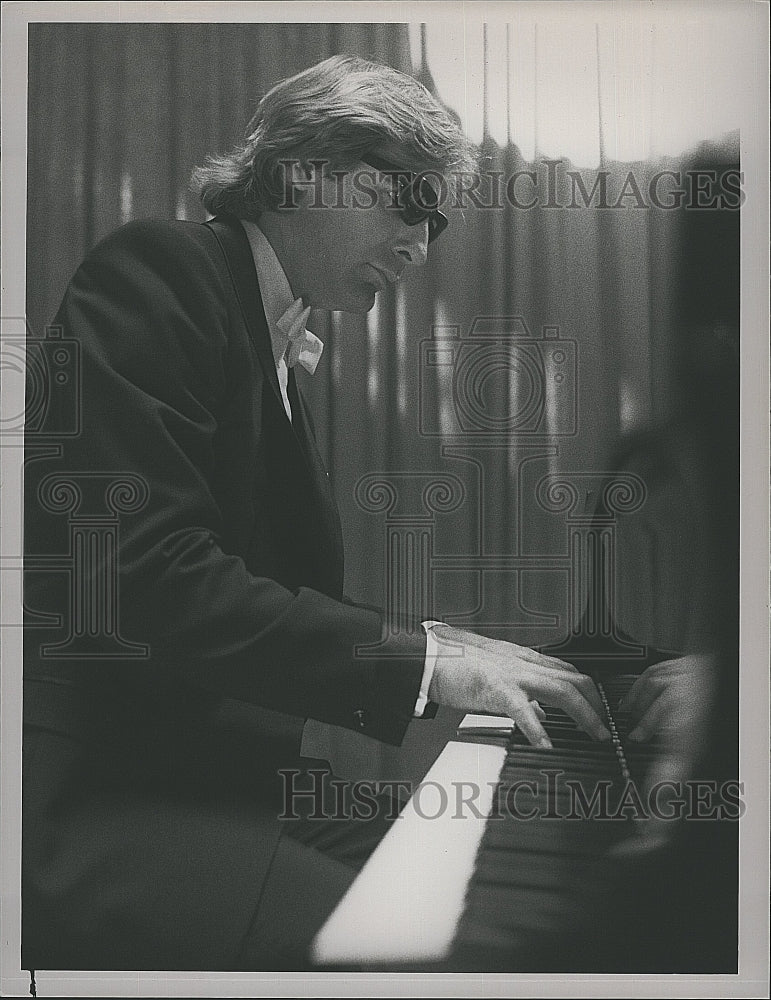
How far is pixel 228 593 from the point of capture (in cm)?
265

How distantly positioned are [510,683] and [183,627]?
754 millimetres

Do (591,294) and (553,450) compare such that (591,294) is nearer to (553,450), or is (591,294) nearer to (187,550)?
(553,450)

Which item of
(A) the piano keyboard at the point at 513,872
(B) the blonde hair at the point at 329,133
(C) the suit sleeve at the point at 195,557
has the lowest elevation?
(A) the piano keyboard at the point at 513,872

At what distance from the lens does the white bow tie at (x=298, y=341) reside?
272 centimetres

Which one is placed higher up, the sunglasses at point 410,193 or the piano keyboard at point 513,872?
the sunglasses at point 410,193

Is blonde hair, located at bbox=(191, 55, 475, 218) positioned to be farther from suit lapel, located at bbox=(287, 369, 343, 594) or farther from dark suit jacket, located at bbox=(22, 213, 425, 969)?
suit lapel, located at bbox=(287, 369, 343, 594)

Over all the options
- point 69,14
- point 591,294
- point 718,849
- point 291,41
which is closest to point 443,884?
point 718,849

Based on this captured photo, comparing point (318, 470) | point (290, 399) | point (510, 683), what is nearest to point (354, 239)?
point (290, 399)

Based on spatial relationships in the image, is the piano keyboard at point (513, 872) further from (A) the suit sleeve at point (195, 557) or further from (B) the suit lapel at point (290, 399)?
(B) the suit lapel at point (290, 399)

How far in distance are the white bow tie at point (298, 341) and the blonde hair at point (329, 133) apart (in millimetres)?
253

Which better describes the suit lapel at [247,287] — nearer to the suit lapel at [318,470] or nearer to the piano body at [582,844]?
the suit lapel at [318,470]

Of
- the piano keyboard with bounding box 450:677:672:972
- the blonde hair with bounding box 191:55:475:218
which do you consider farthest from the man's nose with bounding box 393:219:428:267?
the piano keyboard with bounding box 450:677:672:972

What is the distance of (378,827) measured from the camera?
2.70 meters

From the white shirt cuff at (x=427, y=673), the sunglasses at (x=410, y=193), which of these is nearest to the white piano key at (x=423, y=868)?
the white shirt cuff at (x=427, y=673)
